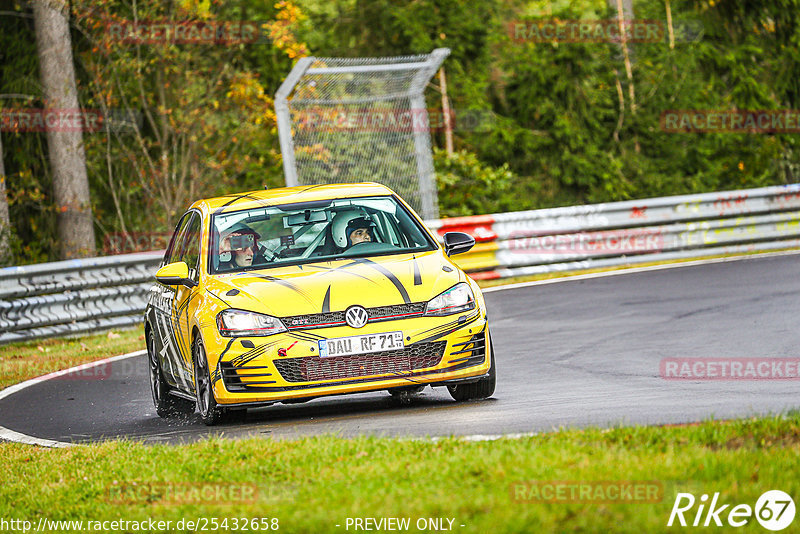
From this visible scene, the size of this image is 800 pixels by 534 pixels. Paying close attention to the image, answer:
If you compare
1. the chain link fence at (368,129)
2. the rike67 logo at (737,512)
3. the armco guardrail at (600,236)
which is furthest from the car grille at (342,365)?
the chain link fence at (368,129)

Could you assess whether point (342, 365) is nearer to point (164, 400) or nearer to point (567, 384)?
point (567, 384)

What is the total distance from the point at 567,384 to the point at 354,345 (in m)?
1.96

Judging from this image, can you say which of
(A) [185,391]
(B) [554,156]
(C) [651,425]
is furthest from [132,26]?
(C) [651,425]

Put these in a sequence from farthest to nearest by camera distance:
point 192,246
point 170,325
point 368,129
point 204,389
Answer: point 368,129, point 192,246, point 170,325, point 204,389

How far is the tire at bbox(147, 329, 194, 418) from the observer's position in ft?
34.3

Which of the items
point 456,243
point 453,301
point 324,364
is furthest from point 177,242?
point 453,301

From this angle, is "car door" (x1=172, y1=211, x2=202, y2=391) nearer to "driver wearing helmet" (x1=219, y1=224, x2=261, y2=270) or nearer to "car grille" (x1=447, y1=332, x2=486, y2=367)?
"driver wearing helmet" (x1=219, y1=224, x2=261, y2=270)

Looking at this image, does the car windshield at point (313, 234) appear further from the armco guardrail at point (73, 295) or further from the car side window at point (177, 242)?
the armco guardrail at point (73, 295)

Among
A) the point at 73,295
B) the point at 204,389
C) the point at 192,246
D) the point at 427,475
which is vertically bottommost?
the point at 73,295

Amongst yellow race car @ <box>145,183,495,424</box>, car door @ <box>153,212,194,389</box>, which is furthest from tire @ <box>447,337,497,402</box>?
car door @ <box>153,212,194,389</box>

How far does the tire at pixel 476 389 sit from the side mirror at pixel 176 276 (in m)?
1.99

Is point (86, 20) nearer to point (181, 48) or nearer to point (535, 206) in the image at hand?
point (181, 48)

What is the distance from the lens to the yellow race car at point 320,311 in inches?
340

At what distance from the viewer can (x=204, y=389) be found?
9.12 m
